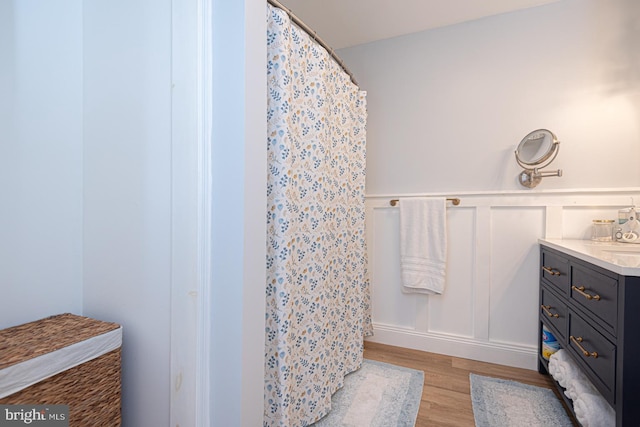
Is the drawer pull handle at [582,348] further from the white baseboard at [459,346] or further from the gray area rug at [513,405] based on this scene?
the white baseboard at [459,346]

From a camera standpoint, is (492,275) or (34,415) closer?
(34,415)

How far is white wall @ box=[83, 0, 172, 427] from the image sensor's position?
0.96 m

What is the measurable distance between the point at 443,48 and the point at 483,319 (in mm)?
2011

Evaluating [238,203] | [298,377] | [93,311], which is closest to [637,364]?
[298,377]

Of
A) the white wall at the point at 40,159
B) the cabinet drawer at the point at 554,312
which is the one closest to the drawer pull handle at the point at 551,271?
the cabinet drawer at the point at 554,312

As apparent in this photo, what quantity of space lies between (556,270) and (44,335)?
7.31ft

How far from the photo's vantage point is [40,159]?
987 mm

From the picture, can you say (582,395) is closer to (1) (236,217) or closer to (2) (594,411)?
(2) (594,411)

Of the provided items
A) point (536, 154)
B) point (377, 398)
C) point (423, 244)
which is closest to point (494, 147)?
point (536, 154)

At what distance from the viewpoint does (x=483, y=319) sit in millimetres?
2049

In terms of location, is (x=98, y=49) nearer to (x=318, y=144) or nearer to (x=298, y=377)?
(x=318, y=144)

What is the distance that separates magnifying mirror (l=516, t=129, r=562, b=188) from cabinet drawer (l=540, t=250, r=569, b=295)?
484mm

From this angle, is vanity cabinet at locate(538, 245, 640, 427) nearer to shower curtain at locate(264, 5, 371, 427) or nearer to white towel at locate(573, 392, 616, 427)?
white towel at locate(573, 392, 616, 427)

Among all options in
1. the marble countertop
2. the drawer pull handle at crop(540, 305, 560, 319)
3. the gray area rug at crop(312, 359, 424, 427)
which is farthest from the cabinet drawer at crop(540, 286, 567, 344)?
the gray area rug at crop(312, 359, 424, 427)
